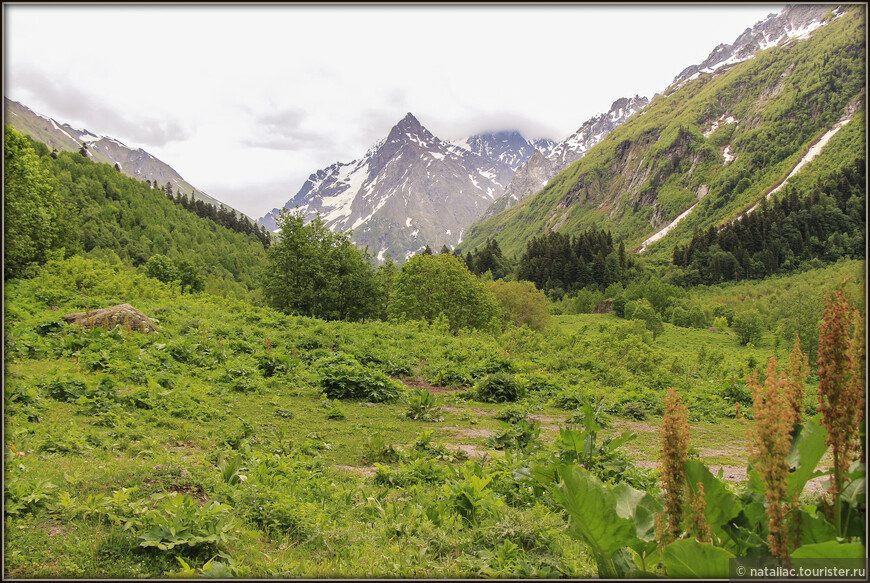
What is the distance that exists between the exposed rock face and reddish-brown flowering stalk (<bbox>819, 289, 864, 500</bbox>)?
58.9ft

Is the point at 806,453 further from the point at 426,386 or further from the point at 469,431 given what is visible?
the point at 426,386

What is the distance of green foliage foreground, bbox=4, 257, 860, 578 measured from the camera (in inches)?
165

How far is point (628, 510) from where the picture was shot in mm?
3025

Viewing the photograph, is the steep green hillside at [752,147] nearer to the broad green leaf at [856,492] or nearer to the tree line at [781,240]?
the tree line at [781,240]

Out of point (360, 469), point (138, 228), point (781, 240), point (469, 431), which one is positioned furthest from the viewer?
point (781, 240)

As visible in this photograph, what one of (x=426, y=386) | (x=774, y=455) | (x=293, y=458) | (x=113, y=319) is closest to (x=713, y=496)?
(x=774, y=455)

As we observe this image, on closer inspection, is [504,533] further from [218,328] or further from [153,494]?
[218,328]

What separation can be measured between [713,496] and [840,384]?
1011mm

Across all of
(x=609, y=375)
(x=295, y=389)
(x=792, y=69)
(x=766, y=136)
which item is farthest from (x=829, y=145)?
(x=295, y=389)

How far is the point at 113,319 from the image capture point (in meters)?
15.4

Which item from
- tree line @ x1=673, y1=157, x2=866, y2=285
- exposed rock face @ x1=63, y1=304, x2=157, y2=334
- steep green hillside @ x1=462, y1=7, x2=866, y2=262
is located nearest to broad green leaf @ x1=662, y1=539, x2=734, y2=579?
exposed rock face @ x1=63, y1=304, x2=157, y2=334

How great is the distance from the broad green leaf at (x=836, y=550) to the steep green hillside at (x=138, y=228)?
7561 cm

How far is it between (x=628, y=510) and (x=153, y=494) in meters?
5.46

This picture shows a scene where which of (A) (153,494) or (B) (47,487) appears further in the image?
(A) (153,494)
